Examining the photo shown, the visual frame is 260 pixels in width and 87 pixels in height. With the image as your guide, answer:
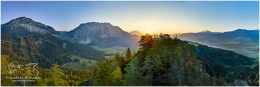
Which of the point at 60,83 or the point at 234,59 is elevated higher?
the point at 60,83

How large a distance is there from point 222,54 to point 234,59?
16.4 m

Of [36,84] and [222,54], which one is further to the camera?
[222,54]

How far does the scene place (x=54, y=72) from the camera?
3694cm

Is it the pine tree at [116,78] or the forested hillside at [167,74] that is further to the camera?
the pine tree at [116,78]

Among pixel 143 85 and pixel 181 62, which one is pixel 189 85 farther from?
pixel 143 85

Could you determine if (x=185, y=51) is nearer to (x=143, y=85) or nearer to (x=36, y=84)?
(x=143, y=85)

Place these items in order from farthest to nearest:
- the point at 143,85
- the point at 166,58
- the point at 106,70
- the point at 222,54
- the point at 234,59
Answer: the point at 222,54 < the point at 234,59 < the point at 166,58 < the point at 106,70 < the point at 143,85

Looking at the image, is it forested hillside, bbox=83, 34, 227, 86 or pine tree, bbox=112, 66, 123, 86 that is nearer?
forested hillside, bbox=83, 34, 227, 86

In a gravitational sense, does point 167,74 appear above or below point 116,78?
above

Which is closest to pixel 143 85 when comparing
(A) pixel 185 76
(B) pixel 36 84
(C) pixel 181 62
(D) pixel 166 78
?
(D) pixel 166 78

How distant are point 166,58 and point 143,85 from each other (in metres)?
13.6

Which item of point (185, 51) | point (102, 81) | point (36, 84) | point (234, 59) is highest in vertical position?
point (185, 51)

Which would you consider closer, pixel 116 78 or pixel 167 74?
pixel 167 74

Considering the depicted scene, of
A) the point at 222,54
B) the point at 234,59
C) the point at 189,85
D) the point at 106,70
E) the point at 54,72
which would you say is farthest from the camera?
the point at 222,54
